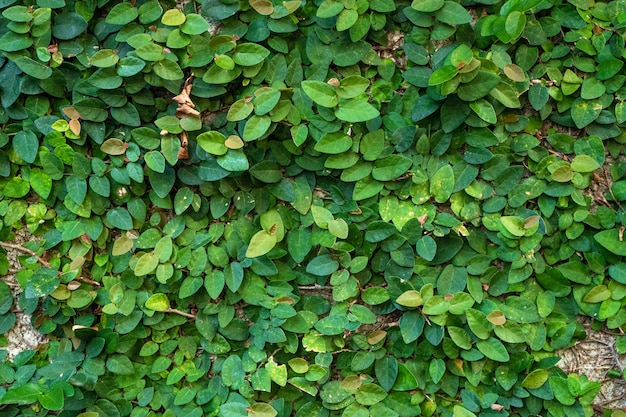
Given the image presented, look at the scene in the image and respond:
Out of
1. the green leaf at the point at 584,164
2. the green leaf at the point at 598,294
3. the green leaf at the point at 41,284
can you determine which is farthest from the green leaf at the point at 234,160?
the green leaf at the point at 598,294

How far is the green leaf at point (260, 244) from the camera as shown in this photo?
1.72 meters

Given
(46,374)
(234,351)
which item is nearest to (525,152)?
(234,351)

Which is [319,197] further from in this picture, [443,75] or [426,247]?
[443,75]

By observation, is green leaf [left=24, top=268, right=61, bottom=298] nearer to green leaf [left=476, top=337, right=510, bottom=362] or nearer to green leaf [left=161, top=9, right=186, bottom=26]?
green leaf [left=161, top=9, right=186, bottom=26]

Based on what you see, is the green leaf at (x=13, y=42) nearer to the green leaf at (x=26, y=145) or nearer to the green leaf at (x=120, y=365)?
the green leaf at (x=26, y=145)

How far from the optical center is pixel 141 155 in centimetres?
179

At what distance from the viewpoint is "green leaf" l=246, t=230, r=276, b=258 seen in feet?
5.65

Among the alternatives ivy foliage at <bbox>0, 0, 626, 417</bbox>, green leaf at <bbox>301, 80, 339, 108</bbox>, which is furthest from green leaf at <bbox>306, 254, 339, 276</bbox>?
green leaf at <bbox>301, 80, 339, 108</bbox>

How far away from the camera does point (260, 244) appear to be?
1.73 meters

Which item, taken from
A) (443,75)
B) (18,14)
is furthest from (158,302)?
(443,75)

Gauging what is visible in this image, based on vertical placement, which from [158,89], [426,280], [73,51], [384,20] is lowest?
[426,280]

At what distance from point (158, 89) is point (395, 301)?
1.07 meters

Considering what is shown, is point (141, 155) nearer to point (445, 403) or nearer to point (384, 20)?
point (384, 20)

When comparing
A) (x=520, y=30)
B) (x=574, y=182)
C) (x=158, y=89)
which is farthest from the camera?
(x=158, y=89)
